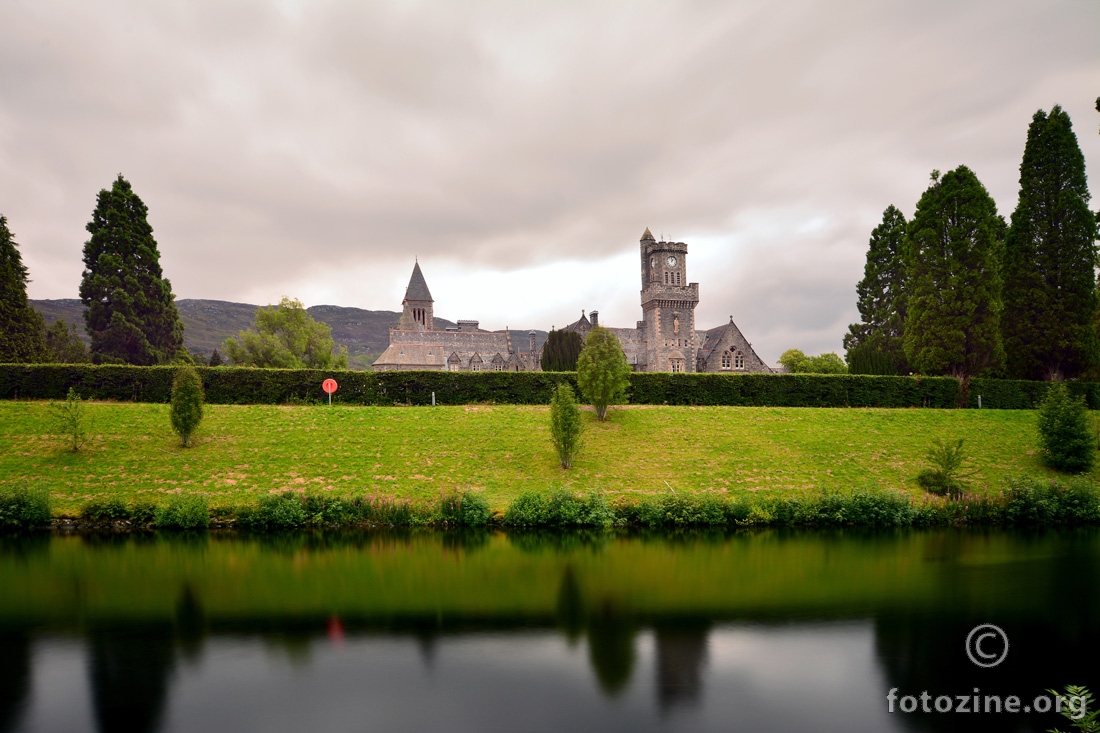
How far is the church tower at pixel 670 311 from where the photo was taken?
7725 cm

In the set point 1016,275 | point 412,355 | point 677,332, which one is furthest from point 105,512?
point 677,332

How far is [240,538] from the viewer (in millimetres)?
20375

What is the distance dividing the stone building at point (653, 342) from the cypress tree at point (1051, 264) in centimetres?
3506

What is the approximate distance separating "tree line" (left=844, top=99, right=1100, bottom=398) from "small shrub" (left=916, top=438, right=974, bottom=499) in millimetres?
16408

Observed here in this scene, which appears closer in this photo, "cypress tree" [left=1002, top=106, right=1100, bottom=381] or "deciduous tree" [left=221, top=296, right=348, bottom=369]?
"cypress tree" [left=1002, top=106, right=1100, bottom=381]

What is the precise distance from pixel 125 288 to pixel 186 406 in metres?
28.6

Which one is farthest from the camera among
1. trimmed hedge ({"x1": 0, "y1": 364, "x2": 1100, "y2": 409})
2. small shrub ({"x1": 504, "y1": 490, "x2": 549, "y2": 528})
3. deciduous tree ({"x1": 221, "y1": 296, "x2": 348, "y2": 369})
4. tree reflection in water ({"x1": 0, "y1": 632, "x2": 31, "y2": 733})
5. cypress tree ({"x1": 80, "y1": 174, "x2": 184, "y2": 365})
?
deciduous tree ({"x1": 221, "y1": 296, "x2": 348, "y2": 369})

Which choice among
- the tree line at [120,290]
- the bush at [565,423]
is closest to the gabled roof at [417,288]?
the tree line at [120,290]

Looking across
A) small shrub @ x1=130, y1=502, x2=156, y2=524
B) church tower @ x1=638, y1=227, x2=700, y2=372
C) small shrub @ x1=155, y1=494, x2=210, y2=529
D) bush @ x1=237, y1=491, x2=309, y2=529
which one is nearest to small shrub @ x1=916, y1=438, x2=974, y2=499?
bush @ x1=237, y1=491, x2=309, y2=529

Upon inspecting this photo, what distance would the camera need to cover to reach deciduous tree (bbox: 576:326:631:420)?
3269 cm

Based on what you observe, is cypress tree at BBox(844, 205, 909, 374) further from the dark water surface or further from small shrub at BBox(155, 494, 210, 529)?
small shrub at BBox(155, 494, 210, 529)

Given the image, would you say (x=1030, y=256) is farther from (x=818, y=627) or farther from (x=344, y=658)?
(x=344, y=658)

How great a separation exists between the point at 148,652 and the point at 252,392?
1025 inches

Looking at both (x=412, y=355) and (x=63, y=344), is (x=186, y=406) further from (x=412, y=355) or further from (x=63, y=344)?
A: (x=412, y=355)
